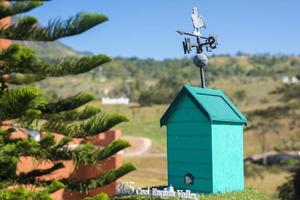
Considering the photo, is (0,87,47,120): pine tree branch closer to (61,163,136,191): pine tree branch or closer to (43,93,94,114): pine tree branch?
(43,93,94,114): pine tree branch

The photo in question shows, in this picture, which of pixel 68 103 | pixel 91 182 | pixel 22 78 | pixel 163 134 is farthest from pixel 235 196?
pixel 163 134

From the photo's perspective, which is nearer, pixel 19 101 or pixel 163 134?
pixel 19 101

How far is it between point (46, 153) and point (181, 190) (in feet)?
5.55

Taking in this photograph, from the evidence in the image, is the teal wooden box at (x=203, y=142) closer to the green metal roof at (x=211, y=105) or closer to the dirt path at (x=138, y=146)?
the green metal roof at (x=211, y=105)

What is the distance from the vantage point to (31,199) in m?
5.66

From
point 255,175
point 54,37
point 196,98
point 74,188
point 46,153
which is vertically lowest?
point 255,175

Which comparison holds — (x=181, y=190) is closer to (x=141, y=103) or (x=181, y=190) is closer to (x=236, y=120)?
(x=236, y=120)

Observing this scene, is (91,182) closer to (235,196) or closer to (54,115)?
(54,115)

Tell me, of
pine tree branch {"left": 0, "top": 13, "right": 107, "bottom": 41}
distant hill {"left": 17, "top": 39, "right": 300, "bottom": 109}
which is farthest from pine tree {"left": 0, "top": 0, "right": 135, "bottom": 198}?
distant hill {"left": 17, "top": 39, "right": 300, "bottom": 109}

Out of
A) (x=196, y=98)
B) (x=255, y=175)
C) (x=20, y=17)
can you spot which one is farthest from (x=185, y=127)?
(x=255, y=175)

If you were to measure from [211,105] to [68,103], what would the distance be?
6.40 feet

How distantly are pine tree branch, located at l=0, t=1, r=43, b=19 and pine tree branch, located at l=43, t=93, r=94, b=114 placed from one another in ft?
4.16

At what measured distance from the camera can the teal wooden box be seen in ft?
19.4

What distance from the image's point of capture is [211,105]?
20.3 feet
